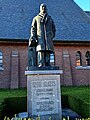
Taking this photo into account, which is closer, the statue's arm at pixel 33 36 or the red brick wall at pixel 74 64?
the statue's arm at pixel 33 36

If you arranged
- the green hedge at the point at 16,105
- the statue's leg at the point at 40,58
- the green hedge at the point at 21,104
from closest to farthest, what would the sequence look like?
1. the statue's leg at the point at 40,58
2. the green hedge at the point at 21,104
3. the green hedge at the point at 16,105

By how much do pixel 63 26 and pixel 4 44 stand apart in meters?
6.89

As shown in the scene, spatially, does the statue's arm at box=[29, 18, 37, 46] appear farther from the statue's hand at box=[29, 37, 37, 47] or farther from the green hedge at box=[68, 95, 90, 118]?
the green hedge at box=[68, 95, 90, 118]

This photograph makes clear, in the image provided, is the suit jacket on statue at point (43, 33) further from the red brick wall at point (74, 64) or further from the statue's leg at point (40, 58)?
the red brick wall at point (74, 64)

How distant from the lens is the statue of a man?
7030 millimetres

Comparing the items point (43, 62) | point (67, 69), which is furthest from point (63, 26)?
point (43, 62)

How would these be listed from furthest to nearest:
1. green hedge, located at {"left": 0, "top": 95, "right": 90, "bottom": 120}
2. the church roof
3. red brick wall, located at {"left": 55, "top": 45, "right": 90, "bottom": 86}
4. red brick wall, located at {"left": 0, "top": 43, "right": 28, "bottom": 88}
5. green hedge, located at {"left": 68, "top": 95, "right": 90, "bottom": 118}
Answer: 1. red brick wall, located at {"left": 55, "top": 45, "right": 90, "bottom": 86}
2. the church roof
3. red brick wall, located at {"left": 0, "top": 43, "right": 28, "bottom": 88}
4. green hedge, located at {"left": 0, "top": 95, "right": 90, "bottom": 120}
5. green hedge, located at {"left": 68, "top": 95, "right": 90, "bottom": 118}

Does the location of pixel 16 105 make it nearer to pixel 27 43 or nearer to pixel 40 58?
pixel 40 58

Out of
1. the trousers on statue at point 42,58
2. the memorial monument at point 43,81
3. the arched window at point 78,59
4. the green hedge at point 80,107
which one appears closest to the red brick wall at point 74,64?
the arched window at point 78,59

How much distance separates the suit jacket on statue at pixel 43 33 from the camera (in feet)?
23.1

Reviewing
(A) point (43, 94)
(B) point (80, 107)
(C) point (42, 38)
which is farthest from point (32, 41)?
(B) point (80, 107)

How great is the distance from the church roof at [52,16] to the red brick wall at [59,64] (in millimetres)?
1123

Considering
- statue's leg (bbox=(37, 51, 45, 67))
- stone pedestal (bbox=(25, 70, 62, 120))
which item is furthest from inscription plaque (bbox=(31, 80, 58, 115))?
statue's leg (bbox=(37, 51, 45, 67))

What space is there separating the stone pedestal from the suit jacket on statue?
1.08m
